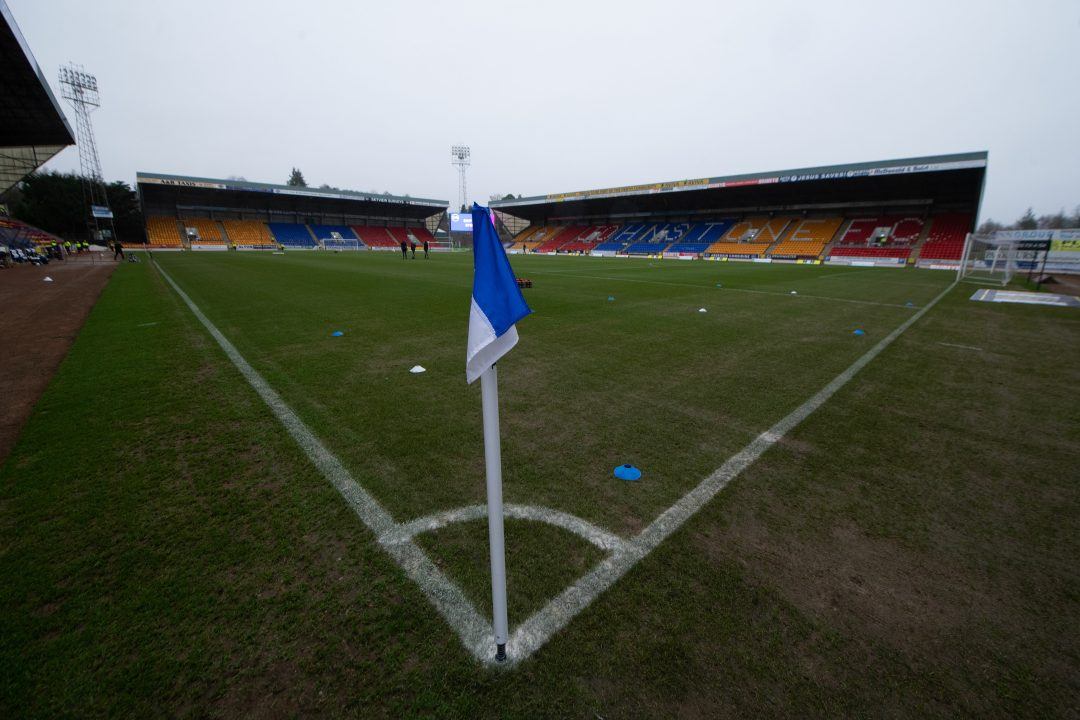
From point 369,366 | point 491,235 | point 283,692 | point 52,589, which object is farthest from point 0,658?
point 369,366

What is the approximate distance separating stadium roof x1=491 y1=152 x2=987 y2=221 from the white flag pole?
129 feet

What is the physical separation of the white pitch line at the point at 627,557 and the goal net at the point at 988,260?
81.4ft

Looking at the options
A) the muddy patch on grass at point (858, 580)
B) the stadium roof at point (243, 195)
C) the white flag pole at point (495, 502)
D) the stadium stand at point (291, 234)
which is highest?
the stadium roof at point (243, 195)

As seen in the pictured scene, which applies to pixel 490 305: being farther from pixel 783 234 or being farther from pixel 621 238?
pixel 621 238

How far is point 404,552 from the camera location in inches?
95.7

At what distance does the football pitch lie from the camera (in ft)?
5.71

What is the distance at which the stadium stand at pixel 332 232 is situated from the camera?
5987 centimetres

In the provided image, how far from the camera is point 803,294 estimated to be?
47.4 feet

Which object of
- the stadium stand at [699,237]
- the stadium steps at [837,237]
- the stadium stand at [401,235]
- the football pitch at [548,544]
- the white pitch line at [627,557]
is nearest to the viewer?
the football pitch at [548,544]

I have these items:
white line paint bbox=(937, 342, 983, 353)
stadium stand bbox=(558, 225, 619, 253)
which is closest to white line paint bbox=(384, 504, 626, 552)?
white line paint bbox=(937, 342, 983, 353)

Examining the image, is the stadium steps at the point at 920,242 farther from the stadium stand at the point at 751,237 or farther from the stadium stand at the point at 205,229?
the stadium stand at the point at 205,229

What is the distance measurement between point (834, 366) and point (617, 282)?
11866mm

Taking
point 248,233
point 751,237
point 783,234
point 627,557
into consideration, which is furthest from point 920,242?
point 248,233

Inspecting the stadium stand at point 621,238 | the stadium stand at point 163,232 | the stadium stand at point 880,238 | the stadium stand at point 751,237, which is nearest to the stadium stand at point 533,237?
the stadium stand at point 621,238
